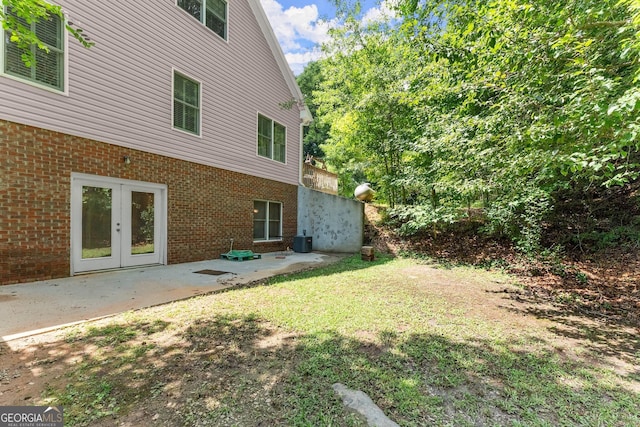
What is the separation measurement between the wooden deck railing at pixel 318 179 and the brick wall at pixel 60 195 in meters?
4.68

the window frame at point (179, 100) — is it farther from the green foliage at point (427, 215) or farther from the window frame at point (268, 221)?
the green foliage at point (427, 215)

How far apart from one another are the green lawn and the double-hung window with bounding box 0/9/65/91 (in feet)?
14.8

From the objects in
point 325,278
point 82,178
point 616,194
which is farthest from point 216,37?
point 616,194

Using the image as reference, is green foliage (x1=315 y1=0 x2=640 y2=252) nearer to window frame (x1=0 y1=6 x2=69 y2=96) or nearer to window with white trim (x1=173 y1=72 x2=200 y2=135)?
window with white trim (x1=173 y1=72 x2=200 y2=135)

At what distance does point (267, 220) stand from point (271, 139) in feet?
9.65

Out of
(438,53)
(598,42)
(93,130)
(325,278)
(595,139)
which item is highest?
(438,53)

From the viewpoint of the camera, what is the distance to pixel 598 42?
334cm

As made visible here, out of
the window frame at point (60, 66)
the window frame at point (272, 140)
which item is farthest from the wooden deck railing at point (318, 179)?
the window frame at point (60, 66)

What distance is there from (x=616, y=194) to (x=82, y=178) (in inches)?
500

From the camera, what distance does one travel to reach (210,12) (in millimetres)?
7840

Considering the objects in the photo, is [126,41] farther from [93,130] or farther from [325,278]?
[325,278]

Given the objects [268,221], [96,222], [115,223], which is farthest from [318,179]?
[96,222]

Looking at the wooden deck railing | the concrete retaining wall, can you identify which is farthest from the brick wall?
the wooden deck railing

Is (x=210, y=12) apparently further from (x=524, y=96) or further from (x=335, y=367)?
(x=335, y=367)
